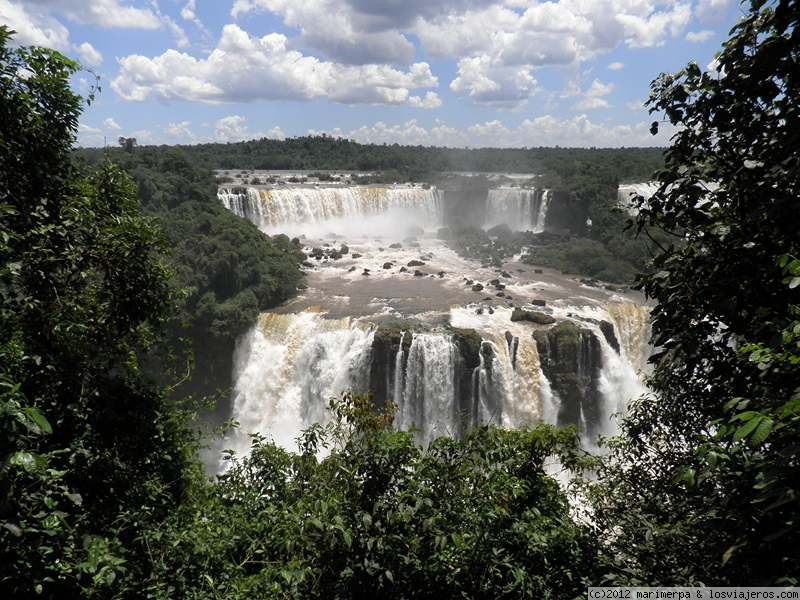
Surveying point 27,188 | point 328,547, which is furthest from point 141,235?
point 328,547

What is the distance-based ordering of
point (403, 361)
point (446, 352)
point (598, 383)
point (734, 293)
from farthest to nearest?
point (598, 383), point (403, 361), point (446, 352), point (734, 293)

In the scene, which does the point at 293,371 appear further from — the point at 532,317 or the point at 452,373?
the point at 532,317

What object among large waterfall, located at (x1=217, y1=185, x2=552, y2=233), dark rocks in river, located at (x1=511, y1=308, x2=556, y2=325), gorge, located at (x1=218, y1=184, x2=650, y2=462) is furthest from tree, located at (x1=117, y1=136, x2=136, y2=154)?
dark rocks in river, located at (x1=511, y1=308, x2=556, y2=325)

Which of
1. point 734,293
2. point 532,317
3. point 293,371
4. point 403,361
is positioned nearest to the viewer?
point 734,293

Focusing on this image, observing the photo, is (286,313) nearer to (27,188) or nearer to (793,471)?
(27,188)

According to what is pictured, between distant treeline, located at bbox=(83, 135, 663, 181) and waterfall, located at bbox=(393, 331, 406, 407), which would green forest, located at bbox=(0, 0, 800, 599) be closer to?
waterfall, located at bbox=(393, 331, 406, 407)

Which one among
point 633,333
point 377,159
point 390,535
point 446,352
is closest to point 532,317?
point 446,352
